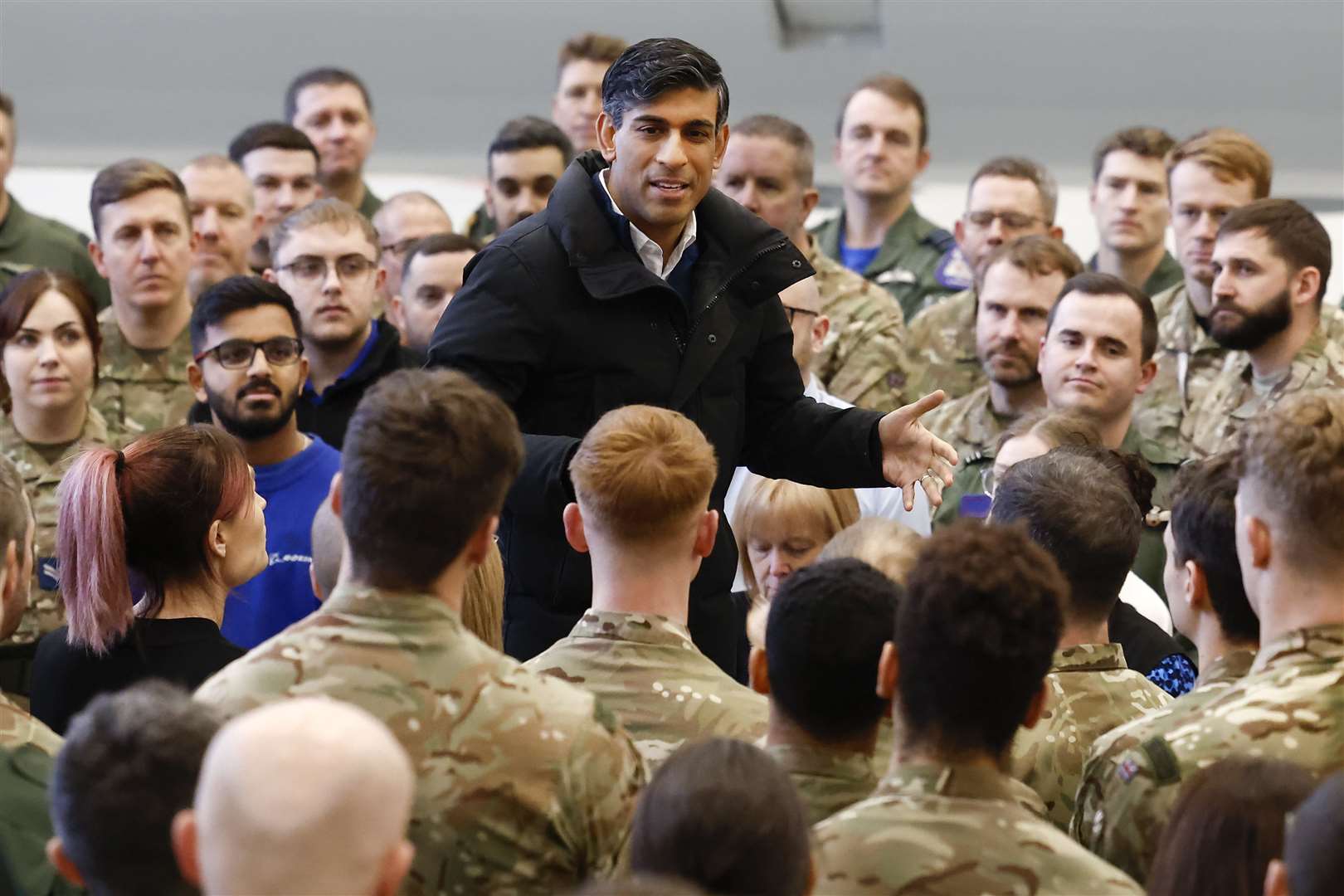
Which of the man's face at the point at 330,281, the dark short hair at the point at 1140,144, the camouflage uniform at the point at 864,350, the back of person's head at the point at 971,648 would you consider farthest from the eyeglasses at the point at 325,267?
the back of person's head at the point at 971,648

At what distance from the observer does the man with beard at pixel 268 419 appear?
4379mm

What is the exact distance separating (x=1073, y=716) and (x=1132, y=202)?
3752 mm

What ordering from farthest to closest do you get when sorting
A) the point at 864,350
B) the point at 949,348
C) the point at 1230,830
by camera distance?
1. the point at 949,348
2. the point at 864,350
3. the point at 1230,830

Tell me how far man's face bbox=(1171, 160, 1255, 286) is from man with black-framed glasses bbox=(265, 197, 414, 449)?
7.32 feet

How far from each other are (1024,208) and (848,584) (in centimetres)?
411

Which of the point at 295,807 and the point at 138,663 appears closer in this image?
the point at 295,807

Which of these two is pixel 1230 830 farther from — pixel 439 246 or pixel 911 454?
pixel 439 246

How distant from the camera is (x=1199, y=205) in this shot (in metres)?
5.88

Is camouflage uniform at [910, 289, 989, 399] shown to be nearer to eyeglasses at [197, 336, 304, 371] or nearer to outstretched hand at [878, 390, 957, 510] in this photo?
eyeglasses at [197, 336, 304, 371]

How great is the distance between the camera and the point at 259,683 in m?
2.29

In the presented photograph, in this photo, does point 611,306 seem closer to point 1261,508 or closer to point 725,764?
point 1261,508

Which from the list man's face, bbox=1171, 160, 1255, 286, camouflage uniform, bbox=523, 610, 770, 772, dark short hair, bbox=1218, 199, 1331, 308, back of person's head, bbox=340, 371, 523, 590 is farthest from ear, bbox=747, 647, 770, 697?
man's face, bbox=1171, 160, 1255, 286

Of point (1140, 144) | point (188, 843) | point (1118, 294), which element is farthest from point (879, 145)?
point (188, 843)

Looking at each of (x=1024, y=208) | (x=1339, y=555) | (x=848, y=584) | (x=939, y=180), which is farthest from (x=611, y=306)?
(x=939, y=180)
